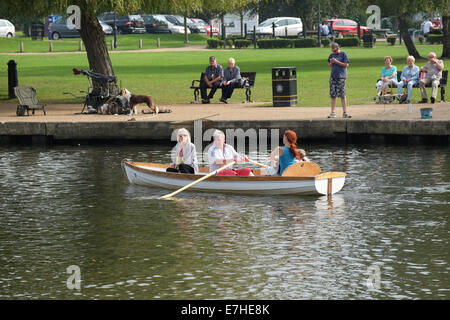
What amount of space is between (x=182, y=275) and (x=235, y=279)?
0.68 metres

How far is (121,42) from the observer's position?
73.6 meters

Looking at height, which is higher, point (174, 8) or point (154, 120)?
point (174, 8)

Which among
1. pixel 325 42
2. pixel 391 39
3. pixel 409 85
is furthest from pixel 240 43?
pixel 409 85

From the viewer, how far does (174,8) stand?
30062 millimetres

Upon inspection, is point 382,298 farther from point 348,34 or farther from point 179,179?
point 348,34

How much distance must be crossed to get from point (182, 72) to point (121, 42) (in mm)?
30425

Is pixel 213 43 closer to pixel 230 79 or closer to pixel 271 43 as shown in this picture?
pixel 271 43

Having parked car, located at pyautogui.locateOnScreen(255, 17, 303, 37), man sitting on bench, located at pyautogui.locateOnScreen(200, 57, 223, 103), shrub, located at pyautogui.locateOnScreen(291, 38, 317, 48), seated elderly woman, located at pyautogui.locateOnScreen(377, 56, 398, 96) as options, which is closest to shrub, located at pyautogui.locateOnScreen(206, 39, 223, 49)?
shrub, located at pyautogui.locateOnScreen(291, 38, 317, 48)

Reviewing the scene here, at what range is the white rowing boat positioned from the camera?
17828 mm

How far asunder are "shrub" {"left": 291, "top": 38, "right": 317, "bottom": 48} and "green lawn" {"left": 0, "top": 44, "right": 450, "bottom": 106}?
7705mm

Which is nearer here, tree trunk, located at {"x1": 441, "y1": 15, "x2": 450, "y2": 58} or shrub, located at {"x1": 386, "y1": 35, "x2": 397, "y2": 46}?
tree trunk, located at {"x1": 441, "y1": 15, "x2": 450, "y2": 58}

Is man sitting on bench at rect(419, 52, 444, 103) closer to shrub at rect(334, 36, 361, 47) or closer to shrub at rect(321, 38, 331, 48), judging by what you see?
shrub at rect(334, 36, 361, 47)

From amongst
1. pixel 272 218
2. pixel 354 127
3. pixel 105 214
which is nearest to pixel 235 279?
pixel 272 218

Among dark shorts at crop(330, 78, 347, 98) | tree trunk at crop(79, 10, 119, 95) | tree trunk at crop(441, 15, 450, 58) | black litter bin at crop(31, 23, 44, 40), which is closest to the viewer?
dark shorts at crop(330, 78, 347, 98)
